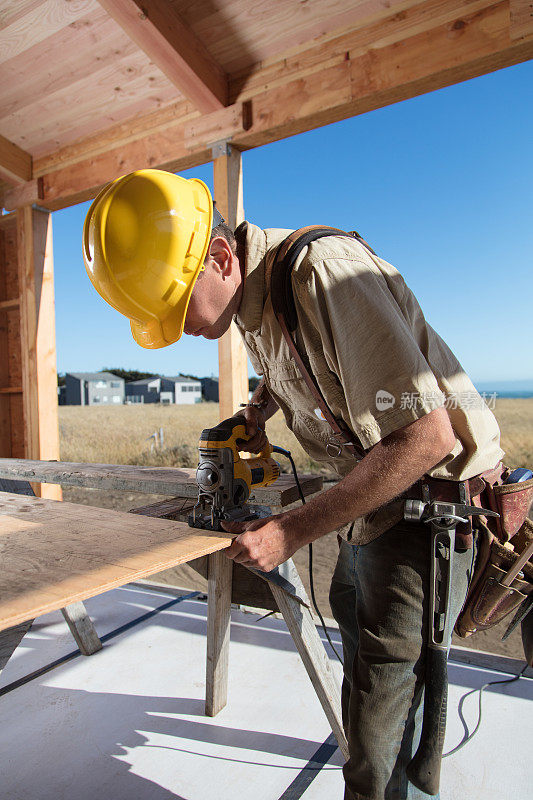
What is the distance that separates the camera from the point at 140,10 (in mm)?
2029

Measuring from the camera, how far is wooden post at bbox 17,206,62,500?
3.44 meters

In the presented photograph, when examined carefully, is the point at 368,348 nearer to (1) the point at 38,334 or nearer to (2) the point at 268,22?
(2) the point at 268,22

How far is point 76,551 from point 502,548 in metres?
0.93

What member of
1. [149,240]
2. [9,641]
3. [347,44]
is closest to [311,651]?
[9,641]

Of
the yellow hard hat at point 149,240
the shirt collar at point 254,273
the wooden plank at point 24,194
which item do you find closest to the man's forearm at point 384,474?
the shirt collar at point 254,273

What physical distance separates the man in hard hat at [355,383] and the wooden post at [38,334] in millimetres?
2521

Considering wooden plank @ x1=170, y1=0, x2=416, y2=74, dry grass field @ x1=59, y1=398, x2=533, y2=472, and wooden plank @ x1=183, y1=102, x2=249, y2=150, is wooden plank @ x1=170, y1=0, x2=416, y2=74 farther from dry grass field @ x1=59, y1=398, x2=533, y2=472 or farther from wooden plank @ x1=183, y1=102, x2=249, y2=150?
→ dry grass field @ x1=59, y1=398, x2=533, y2=472

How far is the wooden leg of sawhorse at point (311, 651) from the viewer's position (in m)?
1.46

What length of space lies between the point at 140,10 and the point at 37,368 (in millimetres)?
2217

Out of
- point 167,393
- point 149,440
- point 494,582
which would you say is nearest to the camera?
point 494,582

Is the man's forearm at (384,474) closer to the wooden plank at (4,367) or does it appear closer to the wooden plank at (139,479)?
the wooden plank at (139,479)

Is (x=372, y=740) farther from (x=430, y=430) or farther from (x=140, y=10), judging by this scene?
(x=140, y=10)

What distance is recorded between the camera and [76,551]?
1076 mm

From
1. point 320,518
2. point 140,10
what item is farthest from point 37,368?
point 320,518
